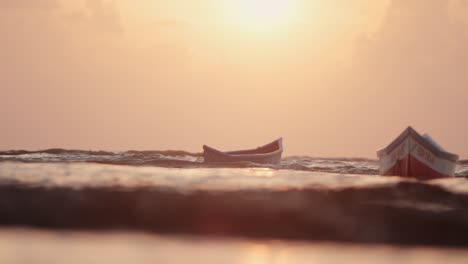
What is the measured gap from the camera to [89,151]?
2749 inches

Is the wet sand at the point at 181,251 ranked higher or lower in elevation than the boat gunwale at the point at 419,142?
lower

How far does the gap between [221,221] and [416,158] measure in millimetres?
22600

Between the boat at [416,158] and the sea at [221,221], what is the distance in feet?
44.8

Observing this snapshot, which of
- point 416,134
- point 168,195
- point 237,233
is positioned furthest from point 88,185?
point 416,134

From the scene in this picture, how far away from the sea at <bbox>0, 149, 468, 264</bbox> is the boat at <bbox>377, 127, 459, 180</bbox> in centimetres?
1366

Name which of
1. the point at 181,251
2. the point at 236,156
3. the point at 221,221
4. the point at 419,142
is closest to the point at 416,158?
the point at 419,142

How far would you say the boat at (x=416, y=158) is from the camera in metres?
34.9

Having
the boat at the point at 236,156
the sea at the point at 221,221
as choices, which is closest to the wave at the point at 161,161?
the boat at the point at 236,156

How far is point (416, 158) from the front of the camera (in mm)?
34875

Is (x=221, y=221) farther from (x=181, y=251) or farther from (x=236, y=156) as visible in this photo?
(x=236, y=156)

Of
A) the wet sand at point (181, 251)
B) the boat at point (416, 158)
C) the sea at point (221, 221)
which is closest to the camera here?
the wet sand at point (181, 251)

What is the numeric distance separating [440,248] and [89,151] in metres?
60.0

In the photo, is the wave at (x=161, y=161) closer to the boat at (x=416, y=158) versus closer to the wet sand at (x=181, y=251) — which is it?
the boat at (x=416, y=158)

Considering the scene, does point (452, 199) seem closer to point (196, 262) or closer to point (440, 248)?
point (440, 248)
